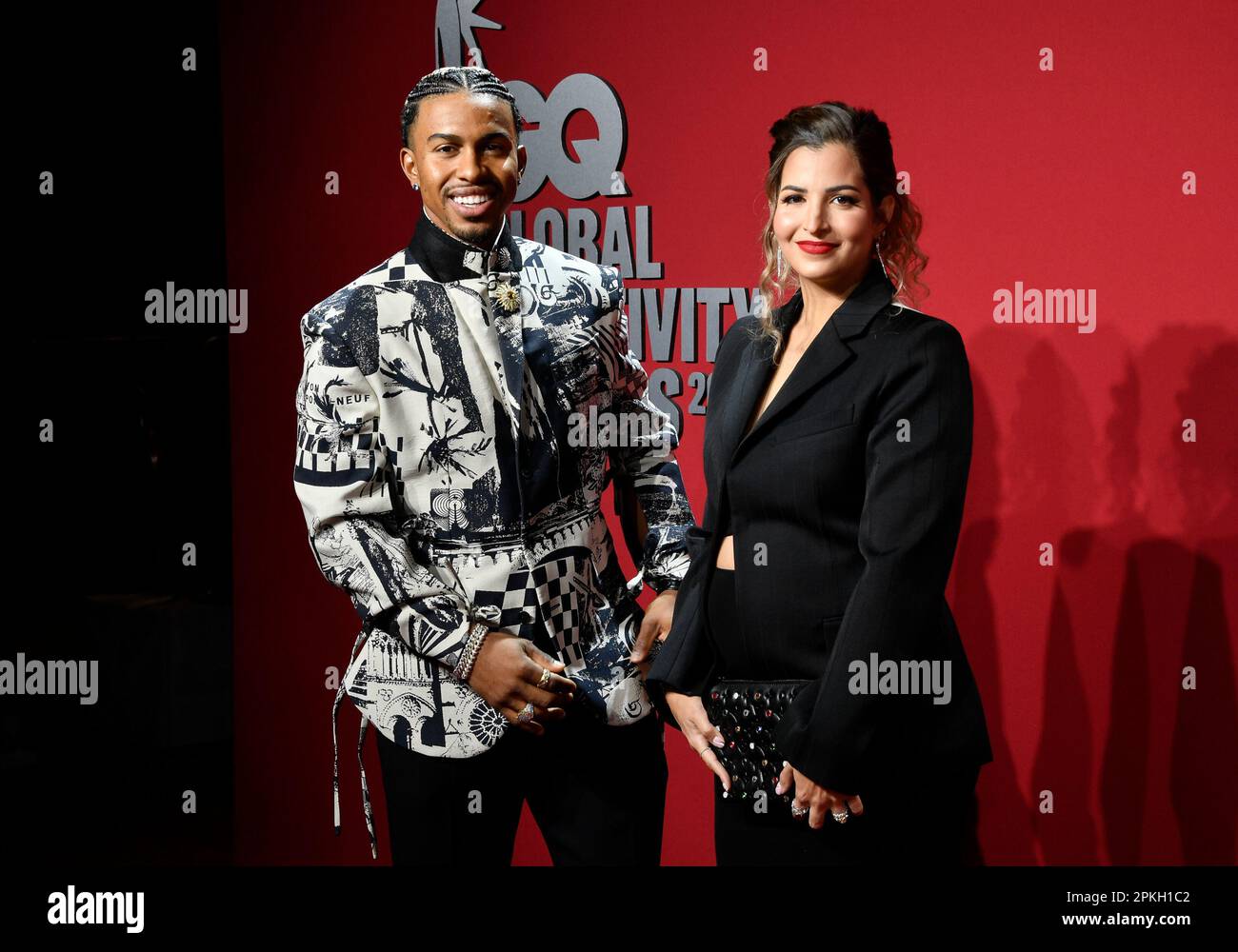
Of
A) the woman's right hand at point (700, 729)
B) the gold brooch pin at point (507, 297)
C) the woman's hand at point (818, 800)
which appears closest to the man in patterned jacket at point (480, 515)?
the gold brooch pin at point (507, 297)

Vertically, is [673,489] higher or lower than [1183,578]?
higher

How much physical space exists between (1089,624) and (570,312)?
63.9 inches

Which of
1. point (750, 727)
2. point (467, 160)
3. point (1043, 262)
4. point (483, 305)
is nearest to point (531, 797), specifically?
point (750, 727)

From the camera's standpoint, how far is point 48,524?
4.31m

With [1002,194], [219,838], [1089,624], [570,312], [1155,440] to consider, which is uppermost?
[1002,194]

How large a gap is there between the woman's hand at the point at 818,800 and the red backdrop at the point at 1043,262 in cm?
133

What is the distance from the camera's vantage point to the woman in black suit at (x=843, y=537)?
6.61 ft

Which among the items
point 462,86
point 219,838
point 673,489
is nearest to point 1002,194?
point 673,489

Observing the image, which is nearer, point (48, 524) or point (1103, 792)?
point (1103, 792)

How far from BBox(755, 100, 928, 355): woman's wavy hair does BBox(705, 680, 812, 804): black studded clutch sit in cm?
57

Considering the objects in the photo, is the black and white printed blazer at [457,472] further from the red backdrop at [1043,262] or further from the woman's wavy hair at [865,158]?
the red backdrop at [1043,262]
